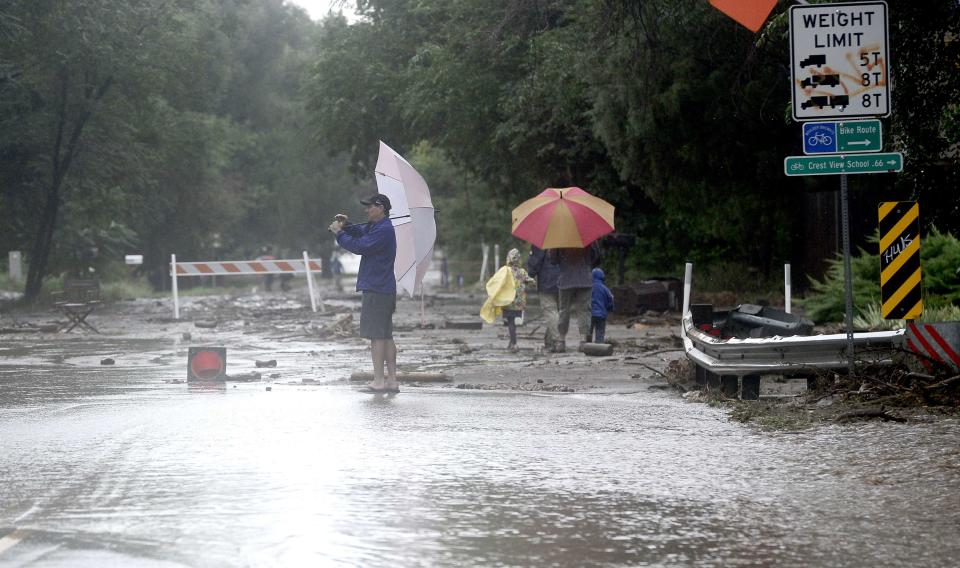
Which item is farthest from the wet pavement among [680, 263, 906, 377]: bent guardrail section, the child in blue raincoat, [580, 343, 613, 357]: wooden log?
the child in blue raincoat

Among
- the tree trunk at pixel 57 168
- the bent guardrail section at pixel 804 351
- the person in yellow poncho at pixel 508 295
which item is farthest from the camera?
the tree trunk at pixel 57 168

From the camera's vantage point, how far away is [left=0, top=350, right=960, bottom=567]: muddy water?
7020mm

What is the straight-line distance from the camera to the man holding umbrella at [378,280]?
48.5ft

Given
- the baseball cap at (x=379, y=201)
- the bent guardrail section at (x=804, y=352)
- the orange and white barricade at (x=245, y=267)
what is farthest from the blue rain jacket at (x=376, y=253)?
the orange and white barricade at (x=245, y=267)

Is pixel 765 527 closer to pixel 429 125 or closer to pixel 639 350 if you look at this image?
pixel 639 350

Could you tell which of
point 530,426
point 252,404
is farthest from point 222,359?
point 530,426

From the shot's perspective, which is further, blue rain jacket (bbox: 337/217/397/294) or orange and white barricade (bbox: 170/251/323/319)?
orange and white barricade (bbox: 170/251/323/319)

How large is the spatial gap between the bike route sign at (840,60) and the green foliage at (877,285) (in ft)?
10.1

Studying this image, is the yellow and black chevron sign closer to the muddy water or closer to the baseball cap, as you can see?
the muddy water

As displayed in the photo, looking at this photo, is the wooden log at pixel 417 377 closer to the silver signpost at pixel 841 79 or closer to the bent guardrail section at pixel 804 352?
the bent guardrail section at pixel 804 352

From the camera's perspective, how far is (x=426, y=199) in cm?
1759

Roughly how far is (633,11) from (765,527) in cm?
1253

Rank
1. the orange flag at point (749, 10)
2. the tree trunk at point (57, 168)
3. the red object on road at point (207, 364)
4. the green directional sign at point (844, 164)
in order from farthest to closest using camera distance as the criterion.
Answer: the tree trunk at point (57, 168)
the red object on road at point (207, 364)
the orange flag at point (749, 10)
the green directional sign at point (844, 164)

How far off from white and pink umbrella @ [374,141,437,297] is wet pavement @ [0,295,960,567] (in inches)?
84.6
